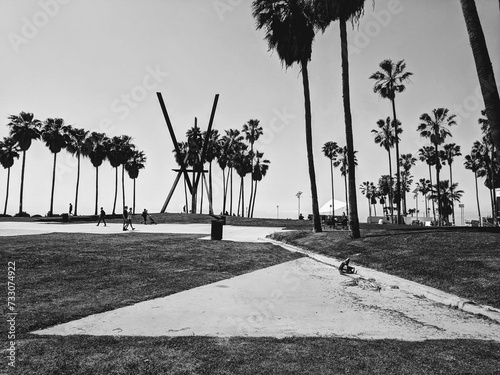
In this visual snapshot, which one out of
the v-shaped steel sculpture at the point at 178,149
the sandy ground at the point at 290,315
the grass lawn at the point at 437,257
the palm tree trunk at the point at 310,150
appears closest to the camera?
the sandy ground at the point at 290,315

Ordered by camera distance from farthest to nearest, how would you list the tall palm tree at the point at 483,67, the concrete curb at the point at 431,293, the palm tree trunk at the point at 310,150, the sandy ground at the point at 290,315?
the palm tree trunk at the point at 310,150, the tall palm tree at the point at 483,67, the concrete curb at the point at 431,293, the sandy ground at the point at 290,315

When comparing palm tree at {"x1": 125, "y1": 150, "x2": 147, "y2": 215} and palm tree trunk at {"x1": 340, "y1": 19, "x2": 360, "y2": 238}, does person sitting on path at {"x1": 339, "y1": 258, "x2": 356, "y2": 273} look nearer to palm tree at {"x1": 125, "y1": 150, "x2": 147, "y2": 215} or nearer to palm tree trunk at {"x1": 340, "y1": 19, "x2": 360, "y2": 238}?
palm tree trunk at {"x1": 340, "y1": 19, "x2": 360, "y2": 238}

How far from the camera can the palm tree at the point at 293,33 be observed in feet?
63.6

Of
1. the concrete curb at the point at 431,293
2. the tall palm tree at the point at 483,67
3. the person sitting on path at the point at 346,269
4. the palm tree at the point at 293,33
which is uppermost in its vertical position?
the palm tree at the point at 293,33

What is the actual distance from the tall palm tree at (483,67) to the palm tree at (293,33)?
10.8 m

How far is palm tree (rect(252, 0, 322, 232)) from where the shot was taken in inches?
763

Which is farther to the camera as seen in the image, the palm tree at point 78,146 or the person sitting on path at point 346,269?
the palm tree at point 78,146

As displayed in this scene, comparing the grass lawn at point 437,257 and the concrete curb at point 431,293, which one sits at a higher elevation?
the grass lawn at point 437,257

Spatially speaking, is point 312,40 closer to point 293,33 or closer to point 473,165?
point 293,33

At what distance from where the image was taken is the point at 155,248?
1272cm

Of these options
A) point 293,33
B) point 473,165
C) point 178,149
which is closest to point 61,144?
point 178,149

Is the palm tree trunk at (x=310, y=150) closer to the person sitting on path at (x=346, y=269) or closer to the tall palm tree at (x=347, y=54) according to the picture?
the tall palm tree at (x=347, y=54)

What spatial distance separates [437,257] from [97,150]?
58.3m

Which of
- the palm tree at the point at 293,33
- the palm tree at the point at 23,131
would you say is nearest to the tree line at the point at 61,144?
the palm tree at the point at 23,131
